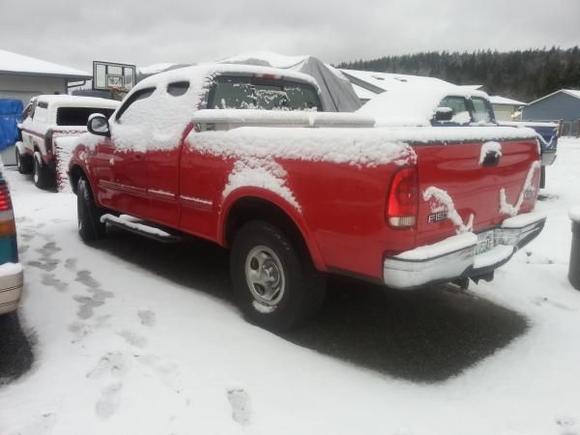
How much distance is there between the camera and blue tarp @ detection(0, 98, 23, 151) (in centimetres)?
1573

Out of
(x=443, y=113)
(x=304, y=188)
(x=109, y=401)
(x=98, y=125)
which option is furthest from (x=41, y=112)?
(x=109, y=401)

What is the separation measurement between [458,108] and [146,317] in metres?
7.59

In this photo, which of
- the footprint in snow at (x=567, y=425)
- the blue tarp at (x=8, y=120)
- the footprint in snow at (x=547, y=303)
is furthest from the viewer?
the blue tarp at (x=8, y=120)

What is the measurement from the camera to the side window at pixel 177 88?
4719 millimetres

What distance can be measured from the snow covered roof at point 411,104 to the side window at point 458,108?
4.5 inches

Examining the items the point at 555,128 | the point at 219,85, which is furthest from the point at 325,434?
the point at 555,128

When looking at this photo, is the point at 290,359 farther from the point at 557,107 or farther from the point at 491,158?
the point at 557,107

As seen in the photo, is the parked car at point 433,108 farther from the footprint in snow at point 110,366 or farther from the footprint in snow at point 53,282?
the footprint in snow at point 110,366

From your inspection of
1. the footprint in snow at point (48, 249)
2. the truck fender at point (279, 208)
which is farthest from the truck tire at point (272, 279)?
the footprint in snow at point (48, 249)

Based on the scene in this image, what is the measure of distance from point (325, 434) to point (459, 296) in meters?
2.46

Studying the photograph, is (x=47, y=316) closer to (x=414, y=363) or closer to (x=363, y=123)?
(x=414, y=363)

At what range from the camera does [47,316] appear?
3.97 meters

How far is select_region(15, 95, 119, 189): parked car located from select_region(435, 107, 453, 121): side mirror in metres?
6.56

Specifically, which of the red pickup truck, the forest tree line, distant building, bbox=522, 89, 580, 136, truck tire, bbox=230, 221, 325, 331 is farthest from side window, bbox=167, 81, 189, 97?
the forest tree line
